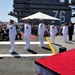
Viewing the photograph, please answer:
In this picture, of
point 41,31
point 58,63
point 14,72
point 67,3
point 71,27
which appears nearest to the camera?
point 58,63

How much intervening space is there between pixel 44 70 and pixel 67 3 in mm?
111146

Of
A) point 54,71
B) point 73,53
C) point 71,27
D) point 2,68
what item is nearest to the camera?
point 54,71

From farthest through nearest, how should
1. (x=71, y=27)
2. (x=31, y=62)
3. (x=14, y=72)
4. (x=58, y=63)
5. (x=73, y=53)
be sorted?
(x=71, y=27)
(x=31, y=62)
(x=14, y=72)
(x=73, y=53)
(x=58, y=63)

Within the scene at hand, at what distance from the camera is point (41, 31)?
1611 centimetres

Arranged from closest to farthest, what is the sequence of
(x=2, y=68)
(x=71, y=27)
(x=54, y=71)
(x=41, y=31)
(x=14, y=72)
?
(x=54, y=71), (x=14, y=72), (x=2, y=68), (x=41, y=31), (x=71, y=27)

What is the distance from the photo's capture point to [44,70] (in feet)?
11.2

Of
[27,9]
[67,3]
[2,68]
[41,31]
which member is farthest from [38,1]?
[2,68]

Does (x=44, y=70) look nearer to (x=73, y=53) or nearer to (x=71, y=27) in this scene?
(x=73, y=53)

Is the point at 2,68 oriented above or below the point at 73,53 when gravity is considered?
below

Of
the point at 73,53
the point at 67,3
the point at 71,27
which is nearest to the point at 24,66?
Answer: the point at 73,53

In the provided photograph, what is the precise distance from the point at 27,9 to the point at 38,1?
626 centimetres

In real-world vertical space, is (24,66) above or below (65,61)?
below

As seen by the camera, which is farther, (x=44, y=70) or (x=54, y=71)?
(x=44, y=70)

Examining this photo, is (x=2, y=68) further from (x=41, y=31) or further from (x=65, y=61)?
(x=41, y=31)
